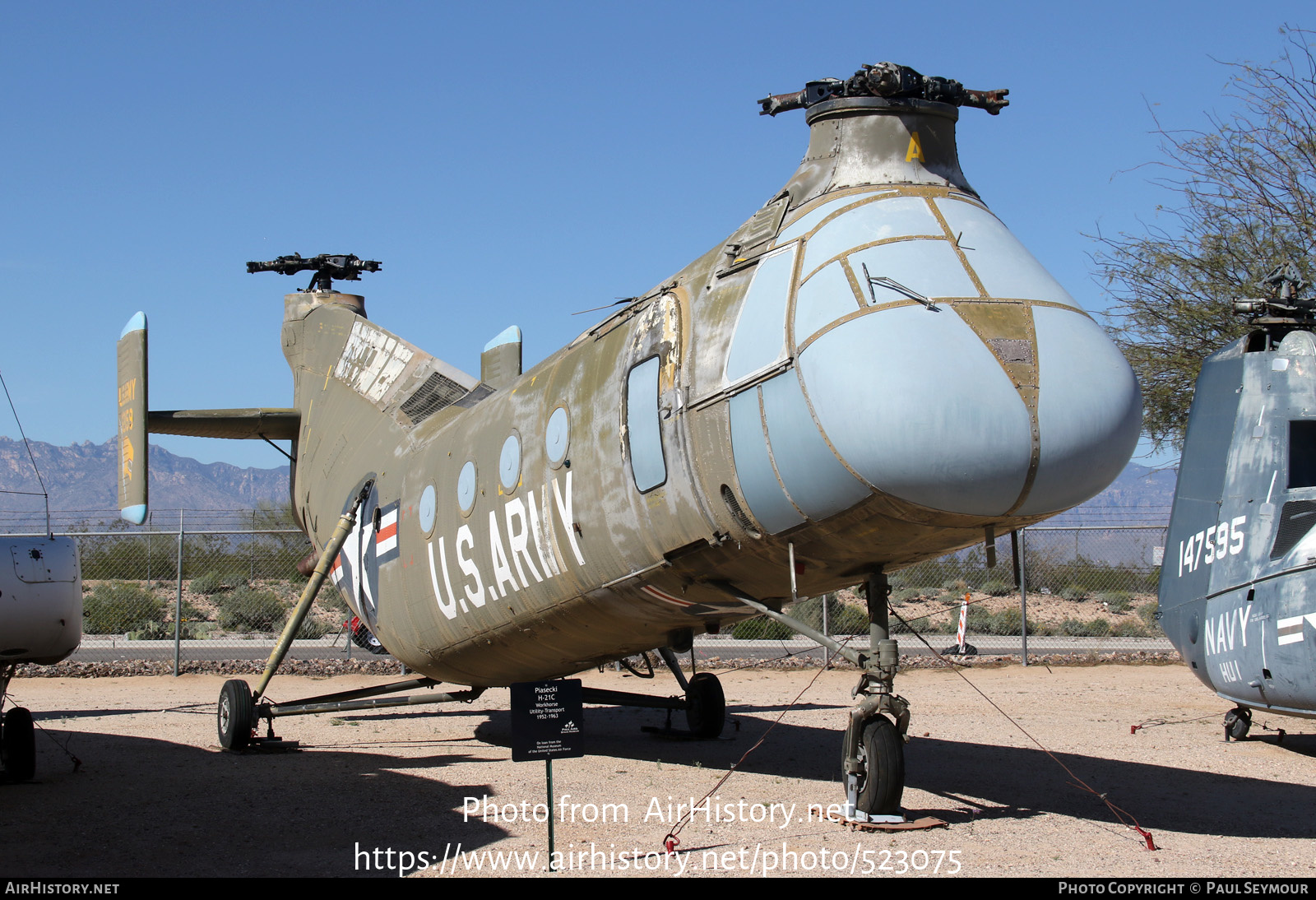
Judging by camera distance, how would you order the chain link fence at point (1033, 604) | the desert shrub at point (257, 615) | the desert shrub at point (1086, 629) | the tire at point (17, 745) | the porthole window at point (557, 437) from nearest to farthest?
the porthole window at point (557, 437) < the tire at point (17, 745) < the chain link fence at point (1033, 604) < the desert shrub at point (1086, 629) < the desert shrub at point (257, 615)

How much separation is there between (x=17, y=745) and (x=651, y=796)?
492cm

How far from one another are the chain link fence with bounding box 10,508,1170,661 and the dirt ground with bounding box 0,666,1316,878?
23.0 feet

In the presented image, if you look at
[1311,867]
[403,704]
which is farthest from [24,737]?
[1311,867]

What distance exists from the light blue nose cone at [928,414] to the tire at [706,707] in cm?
610

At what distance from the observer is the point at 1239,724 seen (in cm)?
1086

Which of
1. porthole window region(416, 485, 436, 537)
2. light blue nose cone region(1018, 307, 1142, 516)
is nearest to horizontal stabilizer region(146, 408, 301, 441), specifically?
A: porthole window region(416, 485, 436, 537)

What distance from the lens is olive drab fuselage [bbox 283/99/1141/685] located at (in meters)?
5.53

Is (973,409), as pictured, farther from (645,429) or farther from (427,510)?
(427,510)

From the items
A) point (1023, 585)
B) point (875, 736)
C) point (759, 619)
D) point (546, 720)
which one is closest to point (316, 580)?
point (546, 720)

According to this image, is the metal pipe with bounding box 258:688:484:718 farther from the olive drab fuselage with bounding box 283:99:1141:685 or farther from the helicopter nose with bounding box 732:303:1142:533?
the helicopter nose with bounding box 732:303:1142:533

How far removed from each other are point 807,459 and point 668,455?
1150 millimetres

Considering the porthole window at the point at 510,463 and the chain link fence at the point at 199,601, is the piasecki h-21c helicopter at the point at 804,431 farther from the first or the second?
the chain link fence at the point at 199,601

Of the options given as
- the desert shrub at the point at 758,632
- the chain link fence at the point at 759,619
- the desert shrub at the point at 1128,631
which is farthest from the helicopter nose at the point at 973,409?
the desert shrub at the point at 1128,631

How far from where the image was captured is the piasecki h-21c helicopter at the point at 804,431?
554cm
